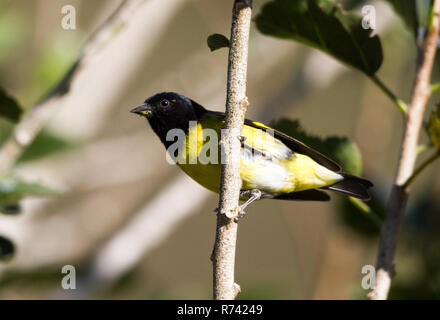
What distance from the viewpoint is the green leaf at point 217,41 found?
1.58 metres

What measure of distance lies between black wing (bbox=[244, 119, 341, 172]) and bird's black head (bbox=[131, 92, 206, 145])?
16.3 inches

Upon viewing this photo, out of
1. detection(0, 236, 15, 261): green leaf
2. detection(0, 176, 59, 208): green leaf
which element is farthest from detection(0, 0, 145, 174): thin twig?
detection(0, 236, 15, 261): green leaf

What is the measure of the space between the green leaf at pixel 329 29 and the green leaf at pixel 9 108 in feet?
3.09

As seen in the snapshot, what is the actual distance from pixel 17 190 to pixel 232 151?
34.4 inches

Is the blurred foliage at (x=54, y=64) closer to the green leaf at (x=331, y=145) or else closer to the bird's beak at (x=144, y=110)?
the bird's beak at (x=144, y=110)

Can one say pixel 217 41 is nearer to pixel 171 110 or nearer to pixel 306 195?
pixel 171 110

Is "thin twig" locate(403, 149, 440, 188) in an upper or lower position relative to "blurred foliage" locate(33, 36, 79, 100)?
lower

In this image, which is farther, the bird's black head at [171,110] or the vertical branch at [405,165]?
the bird's black head at [171,110]

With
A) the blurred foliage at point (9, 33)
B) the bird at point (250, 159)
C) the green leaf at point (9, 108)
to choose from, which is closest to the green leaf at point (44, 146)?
the blurred foliage at point (9, 33)

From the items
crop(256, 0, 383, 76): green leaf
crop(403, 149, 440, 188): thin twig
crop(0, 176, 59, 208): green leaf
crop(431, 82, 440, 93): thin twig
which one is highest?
crop(256, 0, 383, 76): green leaf

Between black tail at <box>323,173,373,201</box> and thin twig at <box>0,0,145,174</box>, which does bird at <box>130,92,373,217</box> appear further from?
thin twig at <box>0,0,145,174</box>

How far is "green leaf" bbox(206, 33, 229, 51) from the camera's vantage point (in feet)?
5.19
